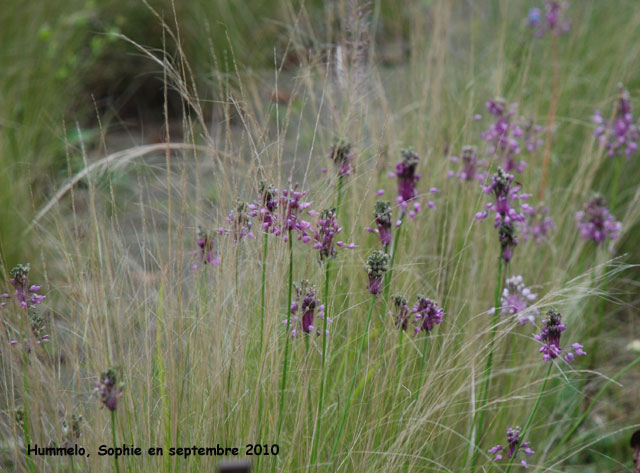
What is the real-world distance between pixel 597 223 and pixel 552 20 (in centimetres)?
129

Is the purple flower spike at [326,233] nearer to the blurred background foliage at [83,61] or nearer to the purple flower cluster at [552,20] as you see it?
the blurred background foliage at [83,61]

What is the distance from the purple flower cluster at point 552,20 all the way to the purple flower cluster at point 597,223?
1190 millimetres

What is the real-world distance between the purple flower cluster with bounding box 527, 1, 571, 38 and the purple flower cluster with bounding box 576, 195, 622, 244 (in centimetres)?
119

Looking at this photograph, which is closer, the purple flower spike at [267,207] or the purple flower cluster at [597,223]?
the purple flower spike at [267,207]

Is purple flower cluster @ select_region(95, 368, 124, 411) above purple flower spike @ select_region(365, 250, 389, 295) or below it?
below

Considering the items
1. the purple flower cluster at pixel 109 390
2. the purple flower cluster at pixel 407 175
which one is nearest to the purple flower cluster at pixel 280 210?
the purple flower cluster at pixel 407 175

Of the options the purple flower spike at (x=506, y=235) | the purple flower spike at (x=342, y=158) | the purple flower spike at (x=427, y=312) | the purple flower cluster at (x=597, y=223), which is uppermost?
the purple flower spike at (x=342, y=158)

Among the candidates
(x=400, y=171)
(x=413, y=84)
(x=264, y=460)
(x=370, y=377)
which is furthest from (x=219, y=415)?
(x=413, y=84)

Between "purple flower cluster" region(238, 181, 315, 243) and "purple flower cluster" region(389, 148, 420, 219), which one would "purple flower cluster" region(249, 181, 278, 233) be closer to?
"purple flower cluster" region(238, 181, 315, 243)

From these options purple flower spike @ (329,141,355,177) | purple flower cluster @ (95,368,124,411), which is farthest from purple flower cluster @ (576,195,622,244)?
purple flower cluster @ (95,368,124,411)

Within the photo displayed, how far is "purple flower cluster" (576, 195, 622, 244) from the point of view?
258cm

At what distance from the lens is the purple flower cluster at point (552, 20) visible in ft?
11.4

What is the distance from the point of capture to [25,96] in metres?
3.74

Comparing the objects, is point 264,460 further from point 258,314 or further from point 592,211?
point 592,211
